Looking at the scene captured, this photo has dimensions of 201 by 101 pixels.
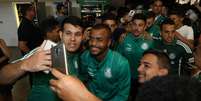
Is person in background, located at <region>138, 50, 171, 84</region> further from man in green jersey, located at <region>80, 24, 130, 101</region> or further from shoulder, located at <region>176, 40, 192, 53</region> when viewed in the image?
shoulder, located at <region>176, 40, 192, 53</region>

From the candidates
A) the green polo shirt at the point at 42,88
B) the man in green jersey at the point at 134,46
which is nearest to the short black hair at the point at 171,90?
the green polo shirt at the point at 42,88

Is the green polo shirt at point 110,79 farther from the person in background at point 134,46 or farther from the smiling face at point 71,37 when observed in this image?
the person in background at point 134,46

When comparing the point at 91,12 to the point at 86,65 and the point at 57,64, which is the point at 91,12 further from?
the point at 57,64

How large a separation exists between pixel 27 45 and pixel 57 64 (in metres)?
3.44

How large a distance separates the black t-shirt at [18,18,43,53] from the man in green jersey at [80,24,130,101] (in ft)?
5.88

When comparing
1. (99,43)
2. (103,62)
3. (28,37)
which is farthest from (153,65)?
(28,37)

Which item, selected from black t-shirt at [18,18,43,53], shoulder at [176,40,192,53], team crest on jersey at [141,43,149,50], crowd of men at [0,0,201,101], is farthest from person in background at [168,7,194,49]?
black t-shirt at [18,18,43,53]

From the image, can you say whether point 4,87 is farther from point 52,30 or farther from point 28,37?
point 28,37

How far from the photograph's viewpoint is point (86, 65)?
318cm

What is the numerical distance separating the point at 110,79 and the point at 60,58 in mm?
1619

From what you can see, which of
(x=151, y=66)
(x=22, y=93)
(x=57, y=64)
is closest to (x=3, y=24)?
(x=22, y=93)

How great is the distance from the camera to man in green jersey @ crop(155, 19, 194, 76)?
3588 mm

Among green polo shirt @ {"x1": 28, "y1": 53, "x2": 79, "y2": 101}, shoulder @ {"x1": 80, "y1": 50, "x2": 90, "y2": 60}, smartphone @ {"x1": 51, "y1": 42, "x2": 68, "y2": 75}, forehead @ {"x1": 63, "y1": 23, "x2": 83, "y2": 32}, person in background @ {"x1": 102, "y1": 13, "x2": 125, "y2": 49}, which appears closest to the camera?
smartphone @ {"x1": 51, "y1": 42, "x2": 68, "y2": 75}

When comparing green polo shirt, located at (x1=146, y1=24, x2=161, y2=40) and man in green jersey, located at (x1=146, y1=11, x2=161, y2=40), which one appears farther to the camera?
man in green jersey, located at (x1=146, y1=11, x2=161, y2=40)
